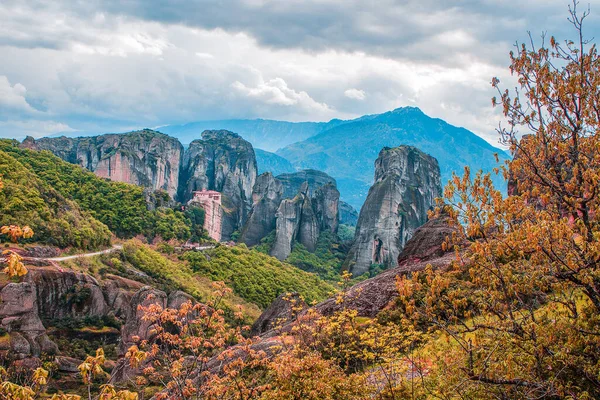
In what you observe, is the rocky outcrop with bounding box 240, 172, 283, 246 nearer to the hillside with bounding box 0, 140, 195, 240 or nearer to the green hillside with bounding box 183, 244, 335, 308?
the hillside with bounding box 0, 140, 195, 240

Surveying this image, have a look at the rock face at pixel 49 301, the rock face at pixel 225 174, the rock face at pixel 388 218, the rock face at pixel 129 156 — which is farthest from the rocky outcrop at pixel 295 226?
the rock face at pixel 49 301

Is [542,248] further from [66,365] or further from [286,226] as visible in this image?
[286,226]

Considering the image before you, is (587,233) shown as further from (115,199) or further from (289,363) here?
(115,199)

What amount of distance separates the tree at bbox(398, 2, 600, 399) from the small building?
3175 inches

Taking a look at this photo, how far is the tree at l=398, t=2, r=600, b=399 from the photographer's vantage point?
6543 mm

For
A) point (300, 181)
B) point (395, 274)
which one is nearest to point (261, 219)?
point (300, 181)

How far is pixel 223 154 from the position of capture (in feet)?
372

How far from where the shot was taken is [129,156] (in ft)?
295

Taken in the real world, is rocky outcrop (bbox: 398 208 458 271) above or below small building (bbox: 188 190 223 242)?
below

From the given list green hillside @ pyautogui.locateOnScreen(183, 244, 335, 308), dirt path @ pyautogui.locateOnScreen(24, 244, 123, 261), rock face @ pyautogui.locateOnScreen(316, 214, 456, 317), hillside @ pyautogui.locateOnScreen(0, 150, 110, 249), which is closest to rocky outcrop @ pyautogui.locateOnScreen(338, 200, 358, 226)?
green hillside @ pyautogui.locateOnScreen(183, 244, 335, 308)

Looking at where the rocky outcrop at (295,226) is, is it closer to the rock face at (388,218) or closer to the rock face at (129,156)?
the rock face at (388,218)

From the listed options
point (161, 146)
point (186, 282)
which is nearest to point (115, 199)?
point (186, 282)

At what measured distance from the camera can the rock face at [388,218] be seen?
78062 millimetres

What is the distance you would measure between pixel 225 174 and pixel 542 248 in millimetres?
104992
